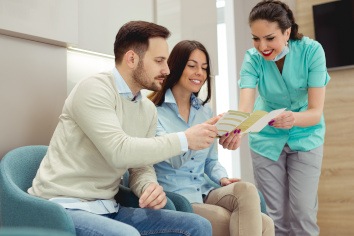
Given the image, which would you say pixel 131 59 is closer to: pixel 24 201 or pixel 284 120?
pixel 24 201

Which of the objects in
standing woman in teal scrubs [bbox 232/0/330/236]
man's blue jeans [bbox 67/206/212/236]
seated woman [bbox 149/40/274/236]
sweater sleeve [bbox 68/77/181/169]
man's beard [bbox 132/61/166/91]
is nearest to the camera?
man's blue jeans [bbox 67/206/212/236]

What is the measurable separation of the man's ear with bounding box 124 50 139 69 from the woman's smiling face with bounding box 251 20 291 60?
35.1 inches

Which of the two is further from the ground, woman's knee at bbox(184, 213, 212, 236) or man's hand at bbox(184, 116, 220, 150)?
man's hand at bbox(184, 116, 220, 150)

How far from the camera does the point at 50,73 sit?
82.3 inches

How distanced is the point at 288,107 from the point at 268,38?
17.1 inches

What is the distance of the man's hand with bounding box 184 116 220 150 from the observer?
158cm

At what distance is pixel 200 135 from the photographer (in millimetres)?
1609

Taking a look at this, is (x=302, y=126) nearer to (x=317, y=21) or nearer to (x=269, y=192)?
(x=269, y=192)

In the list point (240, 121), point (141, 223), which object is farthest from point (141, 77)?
point (141, 223)

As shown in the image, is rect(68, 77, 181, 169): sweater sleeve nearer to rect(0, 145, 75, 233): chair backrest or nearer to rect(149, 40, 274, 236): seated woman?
rect(0, 145, 75, 233): chair backrest

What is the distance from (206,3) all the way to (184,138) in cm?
199

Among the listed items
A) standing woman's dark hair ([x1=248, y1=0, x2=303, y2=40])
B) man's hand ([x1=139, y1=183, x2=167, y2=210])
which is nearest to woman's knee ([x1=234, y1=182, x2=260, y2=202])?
man's hand ([x1=139, y1=183, x2=167, y2=210])

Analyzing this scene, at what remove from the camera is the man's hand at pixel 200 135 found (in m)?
1.58

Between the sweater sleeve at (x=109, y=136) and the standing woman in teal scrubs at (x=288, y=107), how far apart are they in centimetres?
106
